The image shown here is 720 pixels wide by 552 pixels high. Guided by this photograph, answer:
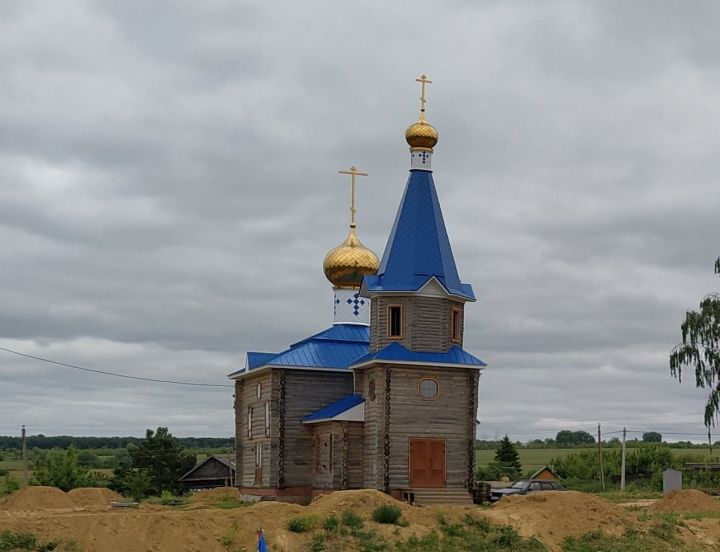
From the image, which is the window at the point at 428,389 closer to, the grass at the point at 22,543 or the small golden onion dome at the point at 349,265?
the small golden onion dome at the point at 349,265

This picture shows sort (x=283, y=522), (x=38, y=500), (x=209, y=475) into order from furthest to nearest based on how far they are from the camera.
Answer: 1. (x=209, y=475)
2. (x=38, y=500)
3. (x=283, y=522)

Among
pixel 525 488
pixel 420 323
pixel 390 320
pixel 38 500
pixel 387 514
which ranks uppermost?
pixel 390 320

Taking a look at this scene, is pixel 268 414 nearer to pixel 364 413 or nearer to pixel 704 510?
pixel 364 413

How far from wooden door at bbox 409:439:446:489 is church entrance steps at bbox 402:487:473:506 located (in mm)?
289

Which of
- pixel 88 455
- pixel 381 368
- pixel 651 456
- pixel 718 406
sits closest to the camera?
pixel 381 368

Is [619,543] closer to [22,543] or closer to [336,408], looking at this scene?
[336,408]

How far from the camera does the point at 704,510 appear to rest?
35.8 metres

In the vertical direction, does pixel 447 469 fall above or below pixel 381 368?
below

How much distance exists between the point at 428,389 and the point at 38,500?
14710 mm

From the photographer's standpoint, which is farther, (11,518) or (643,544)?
(643,544)

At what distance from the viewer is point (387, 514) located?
27.8m

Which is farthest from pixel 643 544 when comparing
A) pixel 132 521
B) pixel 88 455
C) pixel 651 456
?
pixel 88 455

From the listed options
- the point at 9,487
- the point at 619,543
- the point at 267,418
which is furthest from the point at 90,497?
the point at 619,543

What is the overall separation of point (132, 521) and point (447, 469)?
13258mm
